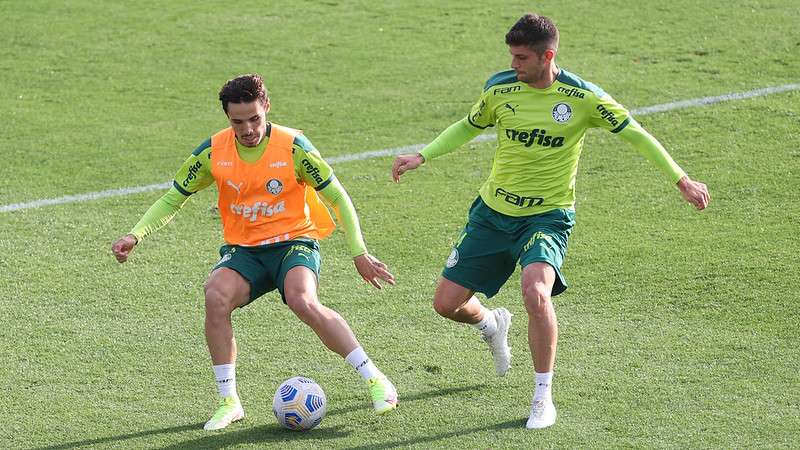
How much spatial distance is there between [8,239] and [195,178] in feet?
11.2

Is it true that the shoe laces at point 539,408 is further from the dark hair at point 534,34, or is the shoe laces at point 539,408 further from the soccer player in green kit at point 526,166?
the dark hair at point 534,34

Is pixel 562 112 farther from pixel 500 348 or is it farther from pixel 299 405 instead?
pixel 299 405

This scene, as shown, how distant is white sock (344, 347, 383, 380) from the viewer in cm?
692

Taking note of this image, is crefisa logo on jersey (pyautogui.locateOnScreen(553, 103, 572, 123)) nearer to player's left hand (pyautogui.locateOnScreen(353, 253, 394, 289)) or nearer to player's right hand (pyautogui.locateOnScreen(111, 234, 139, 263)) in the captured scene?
player's left hand (pyautogui.locateOnScreen(353, 253, 394, 289))

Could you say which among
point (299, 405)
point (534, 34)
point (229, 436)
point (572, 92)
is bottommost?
point (229, 436)

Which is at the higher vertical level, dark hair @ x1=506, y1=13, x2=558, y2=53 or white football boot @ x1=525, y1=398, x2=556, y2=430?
dark hair @ x1=506, y1=13, x2=558, y2=53

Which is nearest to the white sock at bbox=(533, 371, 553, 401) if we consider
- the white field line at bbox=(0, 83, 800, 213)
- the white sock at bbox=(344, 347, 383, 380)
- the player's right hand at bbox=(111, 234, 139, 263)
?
the white sock at bbox=(344, 347, 383, 380)

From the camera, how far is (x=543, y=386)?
675cm

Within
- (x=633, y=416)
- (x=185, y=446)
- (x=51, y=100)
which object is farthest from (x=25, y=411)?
(x=51, y=100)

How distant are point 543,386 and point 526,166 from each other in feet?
4.15

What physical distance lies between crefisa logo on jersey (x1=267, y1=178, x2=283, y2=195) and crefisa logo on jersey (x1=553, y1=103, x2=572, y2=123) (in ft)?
5.15

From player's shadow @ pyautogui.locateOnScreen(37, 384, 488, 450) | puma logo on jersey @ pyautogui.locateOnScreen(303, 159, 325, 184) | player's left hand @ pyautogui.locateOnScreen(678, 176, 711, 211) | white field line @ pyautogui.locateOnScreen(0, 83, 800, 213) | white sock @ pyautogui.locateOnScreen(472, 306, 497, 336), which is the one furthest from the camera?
white field line @ pyautogui.locateOnScreen(0, 83, 800, 213)

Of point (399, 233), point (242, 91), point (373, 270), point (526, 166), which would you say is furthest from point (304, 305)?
point (399, 233)

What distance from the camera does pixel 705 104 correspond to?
12562 millimetres
